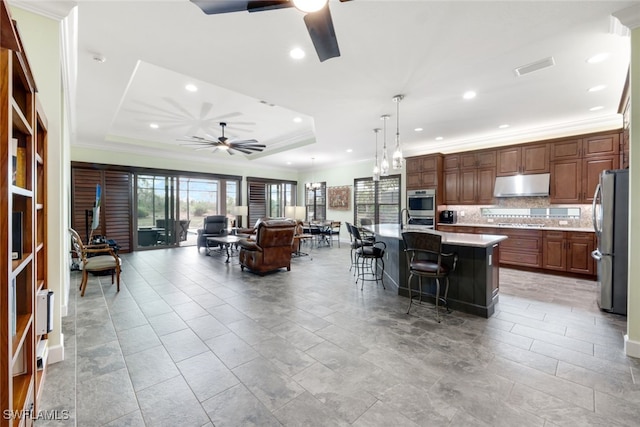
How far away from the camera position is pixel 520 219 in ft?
18.6

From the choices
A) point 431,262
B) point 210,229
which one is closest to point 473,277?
point 431,262

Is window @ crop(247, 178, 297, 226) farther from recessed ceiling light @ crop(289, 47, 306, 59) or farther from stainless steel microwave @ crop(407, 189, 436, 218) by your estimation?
recessed ceiling light @ crop(289, 47, 306, 59)

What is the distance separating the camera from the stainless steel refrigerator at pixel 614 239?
3012 mm

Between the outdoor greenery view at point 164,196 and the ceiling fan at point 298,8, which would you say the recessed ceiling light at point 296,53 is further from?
the outdoor greenery view at point 164,196

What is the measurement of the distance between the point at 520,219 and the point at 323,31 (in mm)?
5743

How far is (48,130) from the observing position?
2.22 meters

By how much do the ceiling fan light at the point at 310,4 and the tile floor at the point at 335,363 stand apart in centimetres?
245

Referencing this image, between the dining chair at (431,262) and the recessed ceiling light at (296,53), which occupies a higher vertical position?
the recessed ceiling light at (296,53)

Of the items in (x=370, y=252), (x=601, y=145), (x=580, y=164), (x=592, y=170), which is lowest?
(x=370, y=252)

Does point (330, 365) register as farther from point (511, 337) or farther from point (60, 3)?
point (60, 3)

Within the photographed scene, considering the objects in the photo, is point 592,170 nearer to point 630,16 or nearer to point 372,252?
point 630,16

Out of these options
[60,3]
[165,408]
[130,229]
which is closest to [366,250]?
[165,408]

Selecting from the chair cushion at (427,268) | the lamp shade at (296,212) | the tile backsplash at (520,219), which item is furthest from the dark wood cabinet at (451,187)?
the lamp shade at (296,212)

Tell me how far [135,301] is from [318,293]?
240 centimetres
